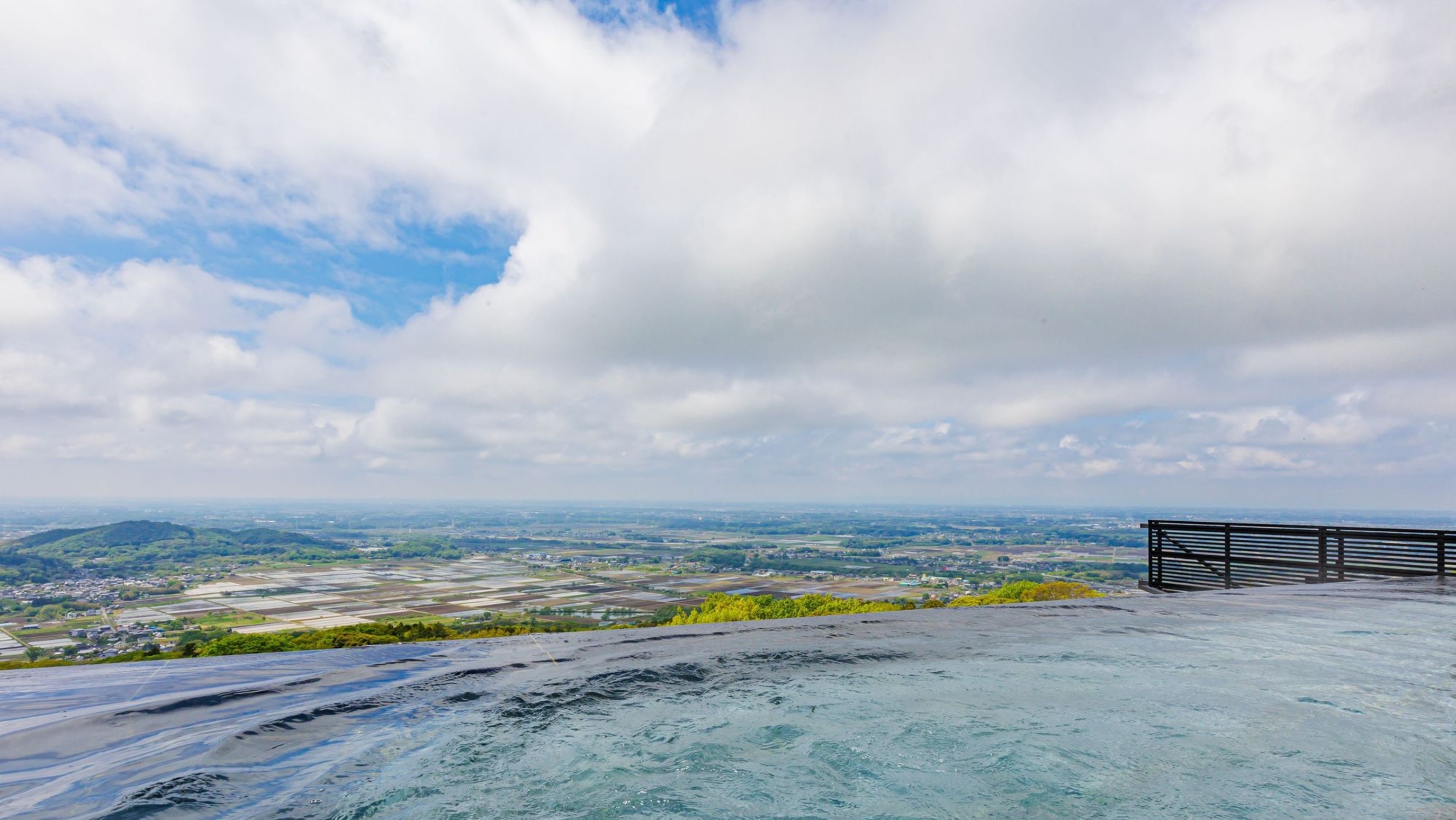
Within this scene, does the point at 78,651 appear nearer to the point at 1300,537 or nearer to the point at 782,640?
the point at 782,640

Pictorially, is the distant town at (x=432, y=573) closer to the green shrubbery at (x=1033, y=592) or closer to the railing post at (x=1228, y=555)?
the green shrubbery at (x=1033, y=592)

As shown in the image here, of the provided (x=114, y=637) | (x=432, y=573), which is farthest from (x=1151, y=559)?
(x=432, y=573)

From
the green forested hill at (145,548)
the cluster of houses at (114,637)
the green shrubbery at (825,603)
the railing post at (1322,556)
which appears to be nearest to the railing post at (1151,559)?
the green shrubbery at (825,603)

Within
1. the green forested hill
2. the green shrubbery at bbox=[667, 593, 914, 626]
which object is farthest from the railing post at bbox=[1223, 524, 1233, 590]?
the green forested hill

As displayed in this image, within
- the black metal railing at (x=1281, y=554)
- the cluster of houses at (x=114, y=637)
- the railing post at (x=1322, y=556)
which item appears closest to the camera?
the cluster of houses at (x=114, y=637)

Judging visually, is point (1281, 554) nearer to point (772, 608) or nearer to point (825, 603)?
point (825, 603)

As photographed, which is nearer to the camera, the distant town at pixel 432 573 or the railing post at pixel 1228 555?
the railing post at pixel 1228 555
